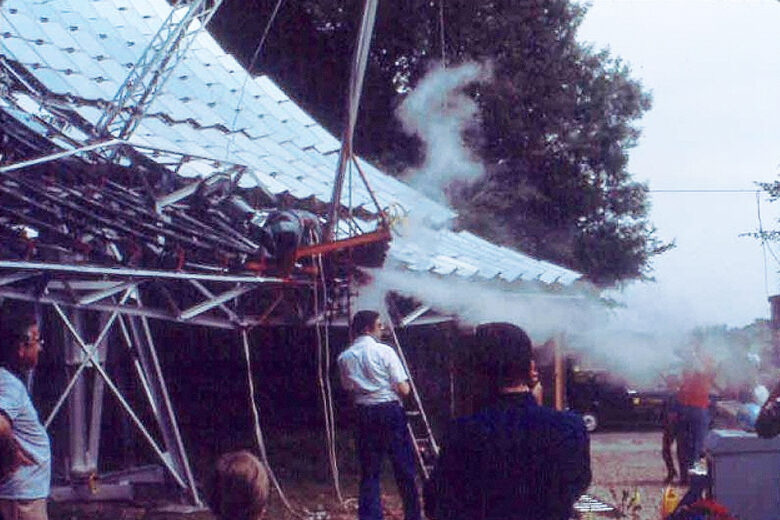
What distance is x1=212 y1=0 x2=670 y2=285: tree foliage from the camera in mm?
31719

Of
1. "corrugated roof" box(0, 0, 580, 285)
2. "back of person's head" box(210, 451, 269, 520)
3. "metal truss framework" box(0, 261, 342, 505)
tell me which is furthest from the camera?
"corrugated roof" box(0, 0, 580, 285)

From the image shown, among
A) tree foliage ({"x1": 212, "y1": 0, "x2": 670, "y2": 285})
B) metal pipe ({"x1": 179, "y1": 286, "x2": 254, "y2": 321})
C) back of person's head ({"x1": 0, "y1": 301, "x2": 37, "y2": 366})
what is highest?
tree foliage ({"x1": 212, "y1": 0, "x2": 670, "y2": 285})

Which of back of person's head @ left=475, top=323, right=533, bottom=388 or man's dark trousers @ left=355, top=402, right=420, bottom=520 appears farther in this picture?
man's dark trousers @ left=355, top=402, right=420, bottom=520

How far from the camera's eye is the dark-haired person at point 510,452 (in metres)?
4.22

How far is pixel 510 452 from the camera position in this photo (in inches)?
166

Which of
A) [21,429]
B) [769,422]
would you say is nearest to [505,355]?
[21,429]

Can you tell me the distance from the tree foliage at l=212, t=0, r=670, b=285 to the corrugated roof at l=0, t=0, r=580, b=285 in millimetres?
14525

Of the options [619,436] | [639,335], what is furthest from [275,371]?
[619,436]

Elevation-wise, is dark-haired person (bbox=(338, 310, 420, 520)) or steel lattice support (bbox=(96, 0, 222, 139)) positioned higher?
steel lattice support (bbox=(96, 0, 222, 139))

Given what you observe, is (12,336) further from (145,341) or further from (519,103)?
(519,103)

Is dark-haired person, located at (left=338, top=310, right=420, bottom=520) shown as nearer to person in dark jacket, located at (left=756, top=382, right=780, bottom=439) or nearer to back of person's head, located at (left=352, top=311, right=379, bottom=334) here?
back of person's head, located at (left=352, top=311, right=379, bottom=334)

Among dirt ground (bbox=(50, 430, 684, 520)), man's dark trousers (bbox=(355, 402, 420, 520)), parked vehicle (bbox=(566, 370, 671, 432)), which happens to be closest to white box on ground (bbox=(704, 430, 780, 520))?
man's dark trousers (bbox=(355, 402, 420, 520))

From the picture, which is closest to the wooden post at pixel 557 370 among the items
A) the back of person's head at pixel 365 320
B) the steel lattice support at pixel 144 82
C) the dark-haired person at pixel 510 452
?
the steel lattice support at pixel 144 82

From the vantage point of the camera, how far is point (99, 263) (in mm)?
8984
